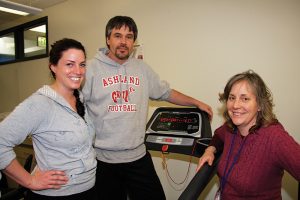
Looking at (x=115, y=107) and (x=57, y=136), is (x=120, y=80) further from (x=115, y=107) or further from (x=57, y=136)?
(x=57, y=136)

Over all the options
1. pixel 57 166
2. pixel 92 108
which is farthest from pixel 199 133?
pixel 57 166

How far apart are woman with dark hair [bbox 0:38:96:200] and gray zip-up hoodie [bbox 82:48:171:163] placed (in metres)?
0.34

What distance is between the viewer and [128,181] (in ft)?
6.57

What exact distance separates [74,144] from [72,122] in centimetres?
12

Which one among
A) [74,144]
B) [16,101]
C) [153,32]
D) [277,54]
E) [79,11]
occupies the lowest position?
[16,101]

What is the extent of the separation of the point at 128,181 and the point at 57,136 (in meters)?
0.85

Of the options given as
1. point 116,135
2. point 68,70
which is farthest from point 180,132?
point 68,70

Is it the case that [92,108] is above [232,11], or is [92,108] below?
below

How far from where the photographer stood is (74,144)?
1.38 meters

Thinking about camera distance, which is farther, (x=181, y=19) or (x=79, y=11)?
(x=79, y=11)

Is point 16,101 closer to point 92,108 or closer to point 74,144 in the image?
point 92,108

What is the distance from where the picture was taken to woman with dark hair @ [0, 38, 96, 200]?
4.17 ft

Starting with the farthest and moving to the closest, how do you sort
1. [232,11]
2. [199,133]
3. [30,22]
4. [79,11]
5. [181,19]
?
[30,22], [79,11], [181,19], [232,11], [199,133]

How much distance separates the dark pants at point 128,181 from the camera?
1.94 m
